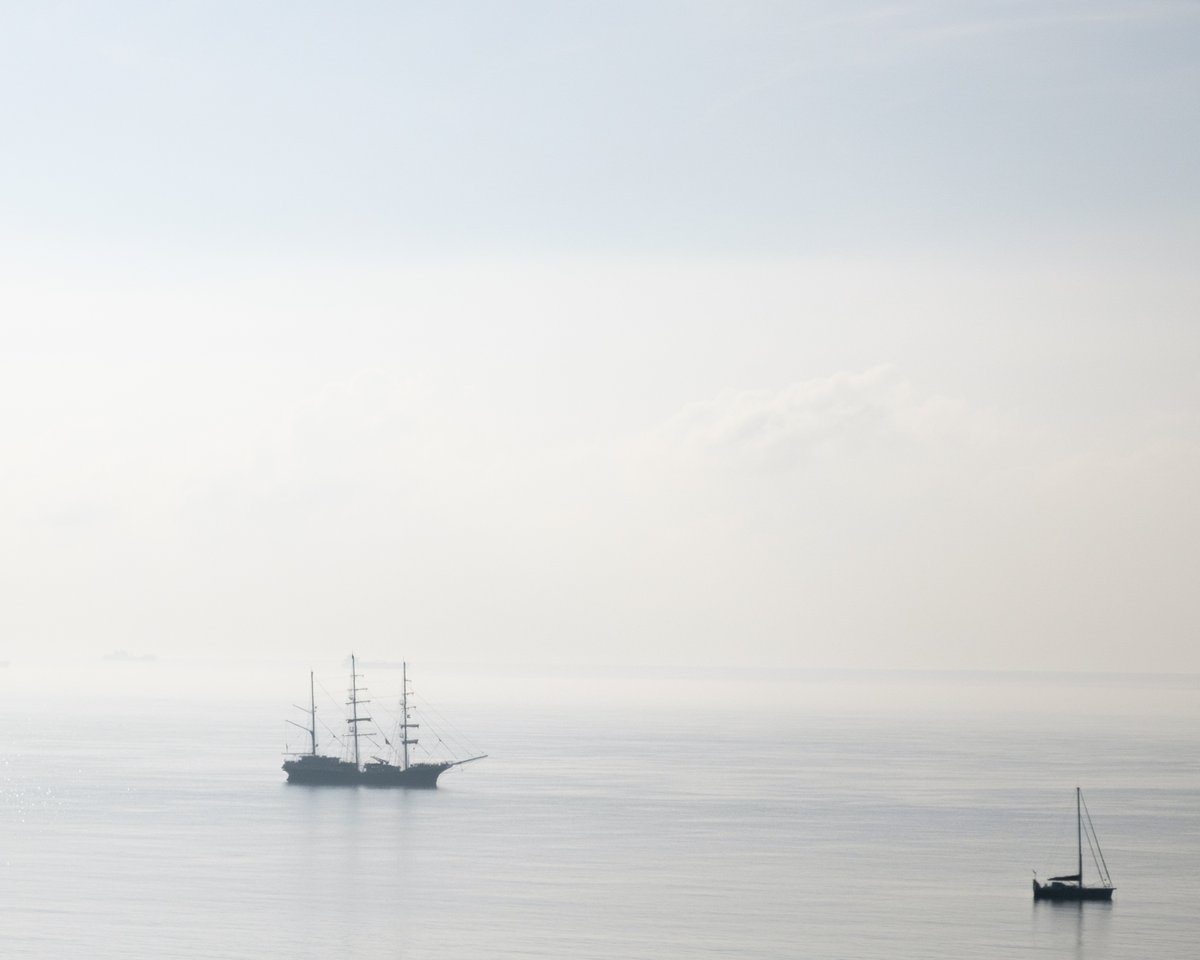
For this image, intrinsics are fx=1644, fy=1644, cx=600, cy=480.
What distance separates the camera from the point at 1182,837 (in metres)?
131

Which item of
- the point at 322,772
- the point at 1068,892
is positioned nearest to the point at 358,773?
the point at 322,772

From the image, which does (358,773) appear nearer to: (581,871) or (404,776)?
(404,776)

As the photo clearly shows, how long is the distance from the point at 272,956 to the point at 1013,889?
47.8 metres

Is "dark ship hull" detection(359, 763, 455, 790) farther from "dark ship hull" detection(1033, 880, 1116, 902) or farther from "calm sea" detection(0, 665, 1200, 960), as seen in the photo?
"dark ship hull" detection(1033, 880, 1116, 902)

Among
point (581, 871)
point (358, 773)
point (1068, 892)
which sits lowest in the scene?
point (358, 773)

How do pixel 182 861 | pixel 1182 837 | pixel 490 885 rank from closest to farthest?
pixel 490 885
pixel 182 861
pixel 1182 837

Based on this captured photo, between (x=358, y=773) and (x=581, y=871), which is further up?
(x=581, y=871)

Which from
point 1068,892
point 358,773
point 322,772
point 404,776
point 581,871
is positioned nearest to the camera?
point 1068,892

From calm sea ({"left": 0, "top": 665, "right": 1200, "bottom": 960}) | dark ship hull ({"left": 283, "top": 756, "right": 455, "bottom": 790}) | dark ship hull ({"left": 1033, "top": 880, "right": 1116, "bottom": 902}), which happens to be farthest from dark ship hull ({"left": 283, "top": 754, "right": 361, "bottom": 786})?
dark ship hull ({"left": 1033, "top": 880, "right": 1116, "bottom": 902})

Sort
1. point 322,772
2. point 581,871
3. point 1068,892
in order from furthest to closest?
point 322,772
point 581,871
point 1068,892

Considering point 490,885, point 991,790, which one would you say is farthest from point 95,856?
point 991,790

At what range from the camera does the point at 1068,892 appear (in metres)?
Result: 98.2

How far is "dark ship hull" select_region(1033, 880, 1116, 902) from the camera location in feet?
322

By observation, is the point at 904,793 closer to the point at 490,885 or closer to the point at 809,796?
the point at 809,796
